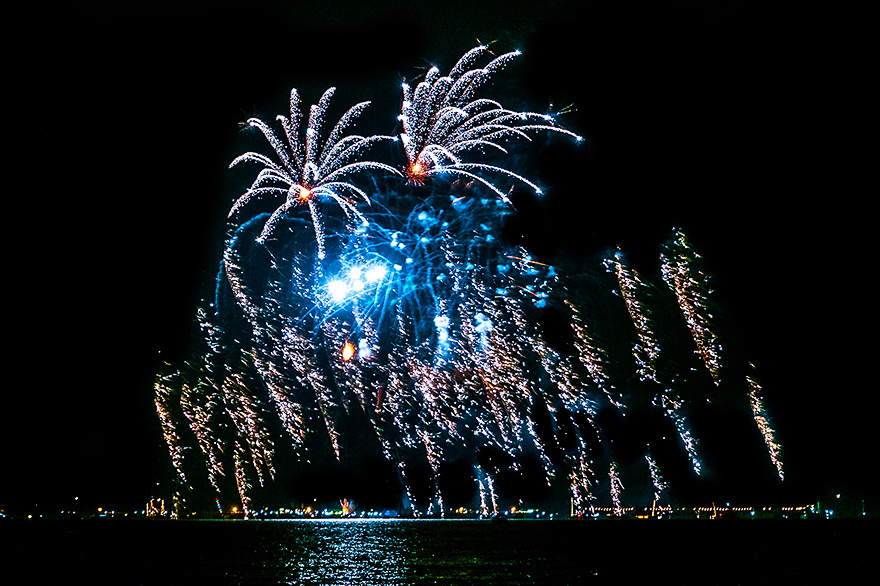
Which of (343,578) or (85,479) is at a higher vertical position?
(85,479)

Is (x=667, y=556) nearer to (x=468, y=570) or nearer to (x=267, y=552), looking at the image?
(x=468, y=570)

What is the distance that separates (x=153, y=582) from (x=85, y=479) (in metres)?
61.7

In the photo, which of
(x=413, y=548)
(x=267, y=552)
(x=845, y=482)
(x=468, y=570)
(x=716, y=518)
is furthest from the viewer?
(x=716, y=518)

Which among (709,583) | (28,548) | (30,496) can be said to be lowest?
(709,583)

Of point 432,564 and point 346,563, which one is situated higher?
point 346,563

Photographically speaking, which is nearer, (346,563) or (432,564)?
(432,564)

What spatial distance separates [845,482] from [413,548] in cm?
4425

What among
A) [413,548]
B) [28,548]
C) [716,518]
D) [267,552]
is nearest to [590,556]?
[413,548]

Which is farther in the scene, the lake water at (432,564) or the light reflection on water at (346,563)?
the lake water at (432,564)

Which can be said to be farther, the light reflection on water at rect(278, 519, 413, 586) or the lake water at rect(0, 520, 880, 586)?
the lake water at rect(0, 520, 880, 586)

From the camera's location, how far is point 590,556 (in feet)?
147

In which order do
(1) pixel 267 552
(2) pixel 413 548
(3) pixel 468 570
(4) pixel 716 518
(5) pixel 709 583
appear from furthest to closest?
(4) pixel 716 518 < (2) pixel 413 548 < (1) pixel 267 552 < (3) pixel 468 570 < (5) pixel 709 583

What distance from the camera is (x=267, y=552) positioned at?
4841 centimetres

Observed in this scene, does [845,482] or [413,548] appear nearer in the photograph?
[413,548]
